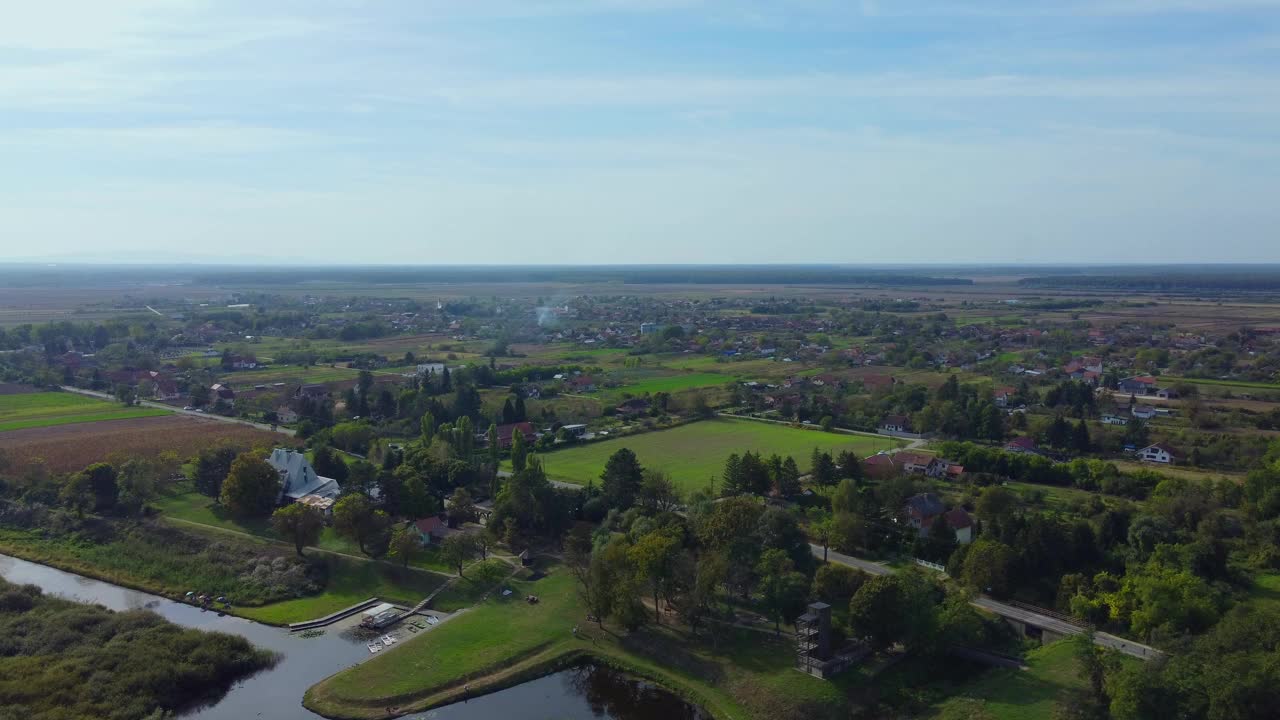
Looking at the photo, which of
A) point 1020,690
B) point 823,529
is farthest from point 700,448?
point 1020,690

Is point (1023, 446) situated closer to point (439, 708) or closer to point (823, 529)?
point (823, 529)

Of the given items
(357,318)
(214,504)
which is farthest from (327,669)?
(357,318)

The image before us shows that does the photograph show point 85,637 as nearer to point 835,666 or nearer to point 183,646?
point 183,646

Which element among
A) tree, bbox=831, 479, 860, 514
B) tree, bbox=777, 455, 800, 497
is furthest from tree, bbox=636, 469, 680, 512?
tree, bbox=831, 479, 860, 514

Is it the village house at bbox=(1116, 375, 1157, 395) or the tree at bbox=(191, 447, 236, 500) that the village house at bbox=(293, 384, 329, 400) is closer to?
the tree at bbox=(191, 447, 236, 500)

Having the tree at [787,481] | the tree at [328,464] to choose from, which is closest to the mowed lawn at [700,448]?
the tree at [787,481]
